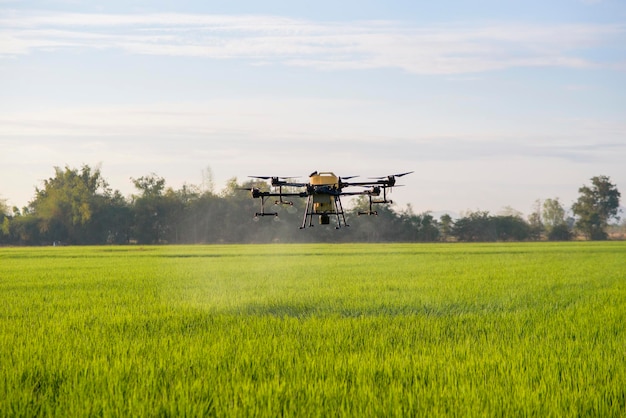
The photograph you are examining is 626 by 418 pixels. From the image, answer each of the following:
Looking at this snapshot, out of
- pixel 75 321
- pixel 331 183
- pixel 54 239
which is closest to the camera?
pixel 331 183

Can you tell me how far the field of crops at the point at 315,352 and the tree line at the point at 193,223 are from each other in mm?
Result: 48918

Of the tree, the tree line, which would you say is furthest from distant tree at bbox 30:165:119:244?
the tree

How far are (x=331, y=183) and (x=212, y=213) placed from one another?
61377 mm

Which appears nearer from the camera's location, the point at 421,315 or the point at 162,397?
the point at 162,397

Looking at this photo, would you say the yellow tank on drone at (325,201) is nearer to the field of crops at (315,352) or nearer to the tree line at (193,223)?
the field of crops at (315,352)

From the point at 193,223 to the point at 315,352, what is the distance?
64321 millimetres

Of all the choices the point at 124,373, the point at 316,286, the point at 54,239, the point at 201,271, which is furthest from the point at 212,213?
the point at 124,373

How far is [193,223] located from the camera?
7312cm

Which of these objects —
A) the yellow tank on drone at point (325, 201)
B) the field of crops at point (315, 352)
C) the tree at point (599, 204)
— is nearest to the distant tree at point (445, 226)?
the tree at point (599, 204)

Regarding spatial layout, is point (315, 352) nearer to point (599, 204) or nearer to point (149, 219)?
point (149, 219)

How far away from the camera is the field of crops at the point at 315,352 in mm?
7184

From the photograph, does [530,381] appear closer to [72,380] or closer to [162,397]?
[162,397]

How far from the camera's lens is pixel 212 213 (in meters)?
71.9

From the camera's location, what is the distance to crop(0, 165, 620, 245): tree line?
72.6m
